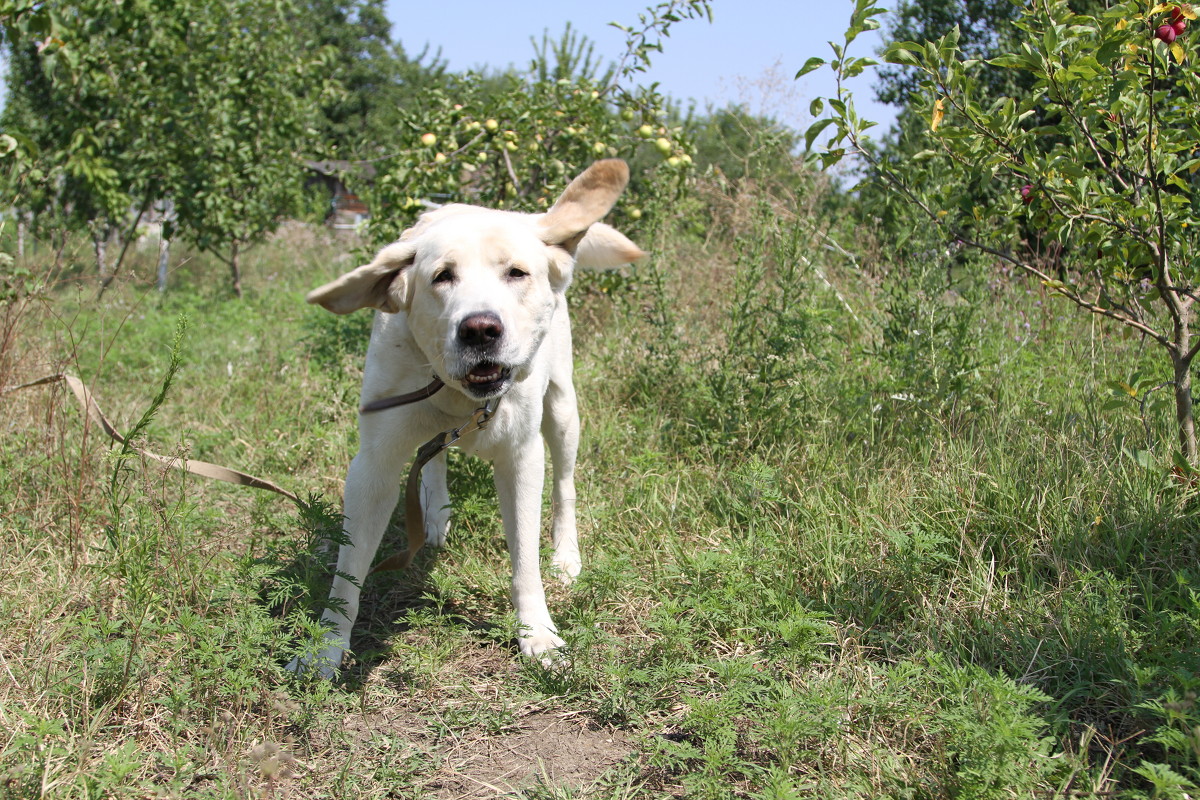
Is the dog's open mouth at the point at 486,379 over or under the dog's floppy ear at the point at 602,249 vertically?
under

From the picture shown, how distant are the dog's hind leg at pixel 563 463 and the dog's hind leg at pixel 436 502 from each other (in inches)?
17.7

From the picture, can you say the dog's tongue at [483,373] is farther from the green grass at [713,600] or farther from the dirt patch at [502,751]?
the dirt patch at [502,751]

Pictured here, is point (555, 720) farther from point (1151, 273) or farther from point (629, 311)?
point (629, 311)

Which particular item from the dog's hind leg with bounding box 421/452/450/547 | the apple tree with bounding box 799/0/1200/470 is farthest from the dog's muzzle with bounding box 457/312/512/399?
the apple tree with bounding box 799/0/1200/470

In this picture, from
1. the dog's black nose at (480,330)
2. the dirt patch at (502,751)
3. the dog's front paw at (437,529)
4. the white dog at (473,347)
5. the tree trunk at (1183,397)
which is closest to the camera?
the dirt patch at (502,751)

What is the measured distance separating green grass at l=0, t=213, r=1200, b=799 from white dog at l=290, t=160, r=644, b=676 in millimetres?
134

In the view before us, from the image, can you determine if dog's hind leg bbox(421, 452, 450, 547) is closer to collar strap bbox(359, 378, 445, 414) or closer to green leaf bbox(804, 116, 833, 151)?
collar strap bbox(359, 378, 445, 414)

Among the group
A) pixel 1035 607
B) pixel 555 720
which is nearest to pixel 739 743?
pixel 555 720

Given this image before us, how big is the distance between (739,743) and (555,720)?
0.53 metres

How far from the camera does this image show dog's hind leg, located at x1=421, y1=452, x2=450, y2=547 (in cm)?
372

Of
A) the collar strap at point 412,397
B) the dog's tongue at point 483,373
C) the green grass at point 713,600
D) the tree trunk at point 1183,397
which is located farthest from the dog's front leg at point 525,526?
the tree trunk at point 1183,397

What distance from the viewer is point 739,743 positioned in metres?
→ 2.27

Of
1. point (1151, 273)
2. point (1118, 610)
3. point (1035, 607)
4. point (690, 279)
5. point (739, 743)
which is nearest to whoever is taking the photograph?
point (739, 743)

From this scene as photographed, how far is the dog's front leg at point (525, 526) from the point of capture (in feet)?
9.63
